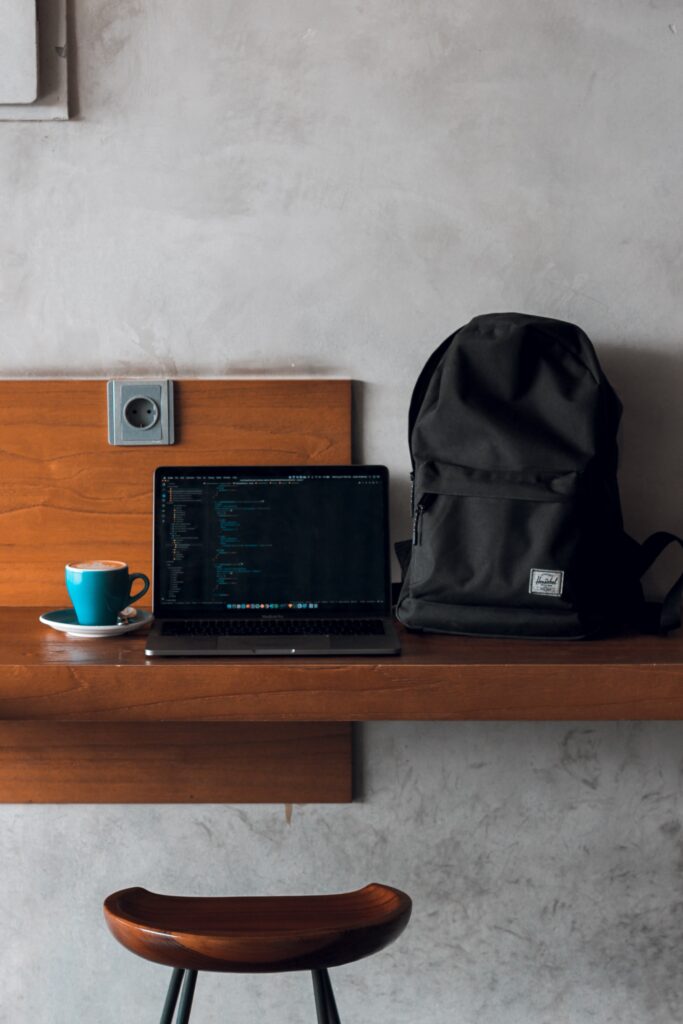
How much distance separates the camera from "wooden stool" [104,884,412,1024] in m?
1.04

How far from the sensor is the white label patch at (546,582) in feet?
4.20

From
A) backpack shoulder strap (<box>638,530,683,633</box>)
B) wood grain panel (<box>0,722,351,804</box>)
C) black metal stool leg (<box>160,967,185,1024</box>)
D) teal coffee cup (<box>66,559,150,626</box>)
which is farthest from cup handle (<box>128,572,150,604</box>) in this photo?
backpack shoulder strap (<box>638,530,683,633</box>)

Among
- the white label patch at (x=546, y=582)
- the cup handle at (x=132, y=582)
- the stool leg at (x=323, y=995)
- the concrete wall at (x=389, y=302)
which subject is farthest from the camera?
the concrete wall at (x=389, y=302)

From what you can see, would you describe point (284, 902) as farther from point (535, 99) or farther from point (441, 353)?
point (535, 99)

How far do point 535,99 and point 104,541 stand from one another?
0.90m

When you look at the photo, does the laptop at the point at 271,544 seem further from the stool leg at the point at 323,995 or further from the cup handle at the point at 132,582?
the stool leg at the point at 323,995

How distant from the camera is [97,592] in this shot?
1.34 m

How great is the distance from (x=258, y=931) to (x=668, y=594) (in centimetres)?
65

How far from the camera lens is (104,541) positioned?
154 cm

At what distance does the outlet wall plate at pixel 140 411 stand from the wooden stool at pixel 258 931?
2.06 feet

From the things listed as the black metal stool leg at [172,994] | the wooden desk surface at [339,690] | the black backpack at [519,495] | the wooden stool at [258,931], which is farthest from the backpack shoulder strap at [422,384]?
the black metal stool leg at [172,994]

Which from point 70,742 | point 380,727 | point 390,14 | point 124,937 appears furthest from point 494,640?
point 390,14

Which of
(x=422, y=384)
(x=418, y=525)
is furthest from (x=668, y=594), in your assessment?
(x=422, y=384)

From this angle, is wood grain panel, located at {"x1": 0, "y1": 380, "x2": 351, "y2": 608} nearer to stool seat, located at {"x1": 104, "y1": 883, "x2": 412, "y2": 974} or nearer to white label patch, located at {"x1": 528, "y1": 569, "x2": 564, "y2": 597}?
white label patch, located at {"x1": 528, "y1": 569, "x2": 564, "y2": 597}
